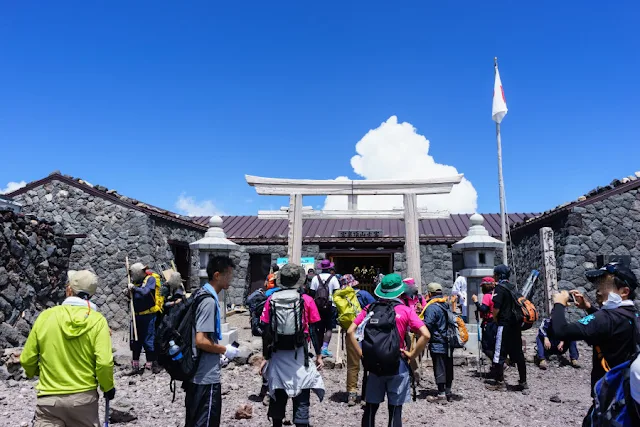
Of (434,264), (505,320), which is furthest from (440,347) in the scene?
(434,264)

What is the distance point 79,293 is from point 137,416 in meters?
2.91

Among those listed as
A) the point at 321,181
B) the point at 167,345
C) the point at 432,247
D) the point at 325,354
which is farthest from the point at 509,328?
the point at 432,247

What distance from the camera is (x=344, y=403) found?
5.91 metres

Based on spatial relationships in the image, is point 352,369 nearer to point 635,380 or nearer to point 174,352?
point 174,352

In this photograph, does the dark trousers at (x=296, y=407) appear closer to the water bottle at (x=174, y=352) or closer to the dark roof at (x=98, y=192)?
the water bottle at (x=174, y=352)

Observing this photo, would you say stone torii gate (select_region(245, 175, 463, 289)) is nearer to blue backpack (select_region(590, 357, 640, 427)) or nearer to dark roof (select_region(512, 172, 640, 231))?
dark roof (select_region(512, 172, 640, 231))

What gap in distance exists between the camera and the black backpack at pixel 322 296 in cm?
707

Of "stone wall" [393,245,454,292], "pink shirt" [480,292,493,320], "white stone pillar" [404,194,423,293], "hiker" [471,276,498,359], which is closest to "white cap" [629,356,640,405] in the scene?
"hiker" [471,276,498,359]

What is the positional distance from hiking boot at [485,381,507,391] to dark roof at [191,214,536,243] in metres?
8.67

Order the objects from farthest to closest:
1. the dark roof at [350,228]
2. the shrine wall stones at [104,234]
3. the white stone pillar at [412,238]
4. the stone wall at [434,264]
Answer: the dark roof at [350,228] < the stone wall at [434,264] < the shrine wall stones at [104,234] < the white stone pillar at [412,238]

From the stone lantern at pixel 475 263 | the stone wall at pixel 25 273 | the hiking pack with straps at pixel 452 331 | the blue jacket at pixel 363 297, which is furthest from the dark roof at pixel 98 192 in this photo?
the hiking pack with straps at pixel 452 331

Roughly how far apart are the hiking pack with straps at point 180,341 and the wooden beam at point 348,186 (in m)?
7.77

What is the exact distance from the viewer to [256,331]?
4.52m

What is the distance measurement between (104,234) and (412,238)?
858 centimetres
